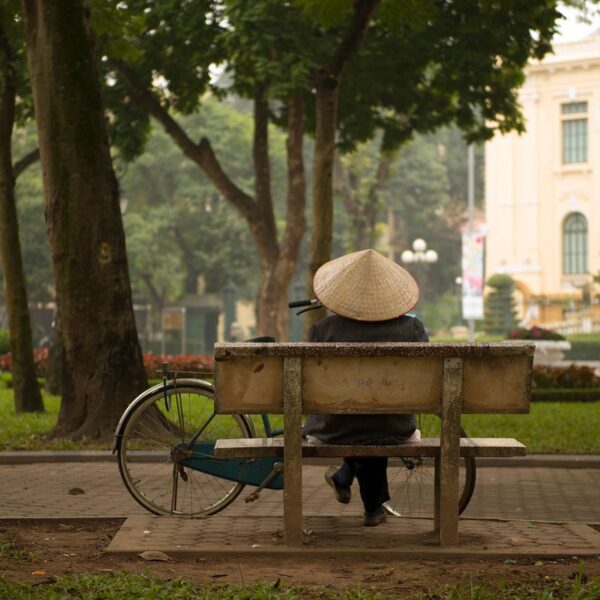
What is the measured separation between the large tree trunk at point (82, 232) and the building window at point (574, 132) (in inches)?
1965

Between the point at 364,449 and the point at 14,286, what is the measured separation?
10.7 metres

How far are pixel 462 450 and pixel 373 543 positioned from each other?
0.59 meters

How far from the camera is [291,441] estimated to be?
20.7 ft

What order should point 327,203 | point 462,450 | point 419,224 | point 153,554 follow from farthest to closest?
point 419,224 → point 327,203 → point 462,450 → point 153,554

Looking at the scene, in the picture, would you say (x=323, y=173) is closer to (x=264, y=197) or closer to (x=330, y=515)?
(x=264, y=197)

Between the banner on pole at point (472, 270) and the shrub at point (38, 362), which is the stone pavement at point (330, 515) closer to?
the shrub at point (38, 362)

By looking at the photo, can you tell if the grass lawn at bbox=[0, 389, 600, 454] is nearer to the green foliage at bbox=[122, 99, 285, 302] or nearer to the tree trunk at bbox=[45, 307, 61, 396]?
the tree trunk at bbox=[45, 307, 61, 396]

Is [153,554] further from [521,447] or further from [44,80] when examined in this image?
[44,80]

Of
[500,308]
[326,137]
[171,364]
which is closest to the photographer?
[326,137]

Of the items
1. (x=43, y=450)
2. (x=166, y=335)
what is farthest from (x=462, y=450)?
(x=166, y=335)

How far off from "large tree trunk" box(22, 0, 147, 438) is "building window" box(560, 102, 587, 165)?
4991cm

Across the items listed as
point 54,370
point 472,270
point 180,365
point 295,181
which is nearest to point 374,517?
point 54,370

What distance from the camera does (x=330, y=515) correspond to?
7367 millimetres

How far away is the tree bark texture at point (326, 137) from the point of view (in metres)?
18.2
